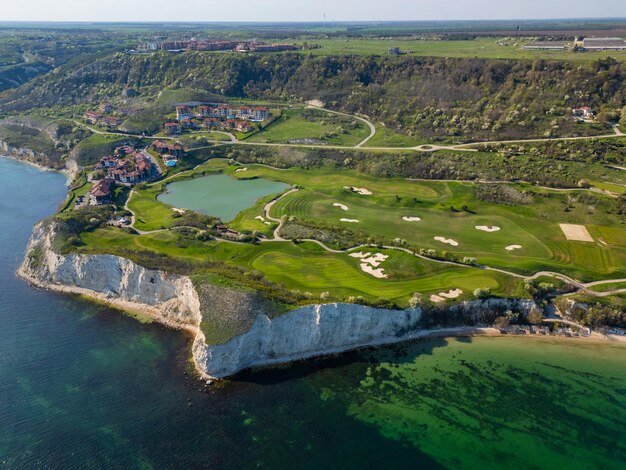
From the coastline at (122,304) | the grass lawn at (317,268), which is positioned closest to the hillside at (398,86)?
the grass lawn at (317,268)

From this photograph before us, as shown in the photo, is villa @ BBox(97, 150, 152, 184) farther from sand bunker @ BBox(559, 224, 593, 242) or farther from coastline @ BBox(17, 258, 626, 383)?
sand bunker @ BBox(559, 224, 593, 242)

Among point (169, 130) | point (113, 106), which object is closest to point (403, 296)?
point (169, 130)

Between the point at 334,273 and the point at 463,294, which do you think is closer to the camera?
the point at 463,294

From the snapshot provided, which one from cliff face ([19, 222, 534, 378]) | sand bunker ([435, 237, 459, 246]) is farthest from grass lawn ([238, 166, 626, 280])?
cliff face ([19, 222, 534, 378])

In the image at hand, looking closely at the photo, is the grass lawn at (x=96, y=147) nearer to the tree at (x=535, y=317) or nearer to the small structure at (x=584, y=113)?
the tree at (x=535, y=317)

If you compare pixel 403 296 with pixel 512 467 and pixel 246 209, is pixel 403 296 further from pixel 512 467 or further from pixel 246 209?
pixel 246 209

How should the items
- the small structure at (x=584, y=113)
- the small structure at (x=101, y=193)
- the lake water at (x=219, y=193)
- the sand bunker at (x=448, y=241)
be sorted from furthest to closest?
the small structure at (x=584, y=113)
the lake water at (x=219, y=193)
the small structure at (x=101, y=193)
the sand bunker at (x=448, y=241)

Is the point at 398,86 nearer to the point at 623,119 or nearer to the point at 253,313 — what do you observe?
the point at 623,119
